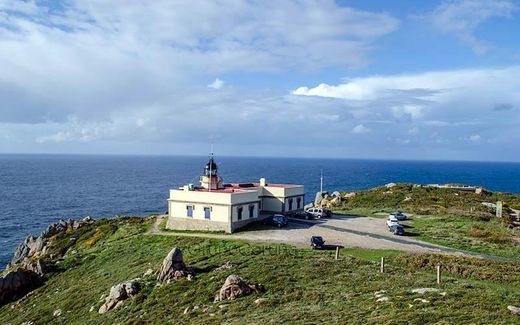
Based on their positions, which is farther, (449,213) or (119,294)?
(449,213)

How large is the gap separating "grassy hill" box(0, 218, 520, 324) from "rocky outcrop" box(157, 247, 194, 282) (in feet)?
3.23

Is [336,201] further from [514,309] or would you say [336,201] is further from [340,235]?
[514,309]

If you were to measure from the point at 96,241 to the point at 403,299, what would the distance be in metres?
49.1

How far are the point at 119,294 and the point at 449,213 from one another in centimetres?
5294

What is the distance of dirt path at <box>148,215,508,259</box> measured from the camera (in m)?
47.9

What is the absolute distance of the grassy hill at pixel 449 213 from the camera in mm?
50812

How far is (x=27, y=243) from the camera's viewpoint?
7188 cm

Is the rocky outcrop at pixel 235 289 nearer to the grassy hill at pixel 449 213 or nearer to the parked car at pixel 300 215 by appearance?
the grassy hill at pixel 449 213

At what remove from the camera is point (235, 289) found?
33844mm

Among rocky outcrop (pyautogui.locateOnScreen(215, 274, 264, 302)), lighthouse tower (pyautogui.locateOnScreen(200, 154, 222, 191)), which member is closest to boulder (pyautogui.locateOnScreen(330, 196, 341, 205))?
lighthouse tower (pyautogui.locateOnScreen(200, 154, 222, 191))

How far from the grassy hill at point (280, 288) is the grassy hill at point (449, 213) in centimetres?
1164

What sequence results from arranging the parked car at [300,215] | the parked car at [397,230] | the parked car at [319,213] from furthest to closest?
the parked car at [319,213] → the parked car at [300,215] → the parked car at [397,230]

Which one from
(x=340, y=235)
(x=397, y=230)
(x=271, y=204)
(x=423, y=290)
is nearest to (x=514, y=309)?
(x=423, y=290)

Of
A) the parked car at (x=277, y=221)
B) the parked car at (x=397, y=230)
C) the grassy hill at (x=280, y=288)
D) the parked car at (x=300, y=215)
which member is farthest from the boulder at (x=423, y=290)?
the parked car at (x=300, y=215)
